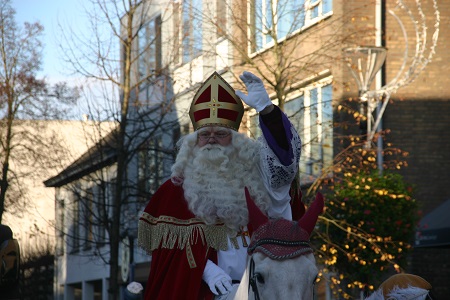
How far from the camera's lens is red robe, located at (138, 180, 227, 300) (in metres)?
7.21

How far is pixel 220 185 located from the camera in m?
7.64

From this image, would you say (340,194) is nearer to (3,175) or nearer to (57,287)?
(3,175)

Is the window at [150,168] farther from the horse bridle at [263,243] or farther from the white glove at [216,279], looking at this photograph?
the horse bridle at [263,243]

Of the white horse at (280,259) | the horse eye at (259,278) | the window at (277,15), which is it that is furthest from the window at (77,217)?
the horse eye at (259,278)

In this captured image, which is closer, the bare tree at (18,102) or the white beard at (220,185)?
the white beard at (220,185)

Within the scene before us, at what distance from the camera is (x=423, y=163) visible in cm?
2070

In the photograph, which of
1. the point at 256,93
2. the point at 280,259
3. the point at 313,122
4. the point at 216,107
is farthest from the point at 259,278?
the point at 313,122

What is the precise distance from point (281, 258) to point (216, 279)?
66.1 inches

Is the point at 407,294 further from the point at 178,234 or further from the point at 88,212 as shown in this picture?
the point at 88,212

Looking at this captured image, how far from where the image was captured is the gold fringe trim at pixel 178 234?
733 cm

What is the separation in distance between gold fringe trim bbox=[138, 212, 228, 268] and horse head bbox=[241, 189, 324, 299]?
5.70 feet

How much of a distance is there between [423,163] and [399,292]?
48.5 feet

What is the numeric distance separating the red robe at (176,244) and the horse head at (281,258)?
5.47 feet

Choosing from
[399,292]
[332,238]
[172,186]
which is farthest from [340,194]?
[399,292]
